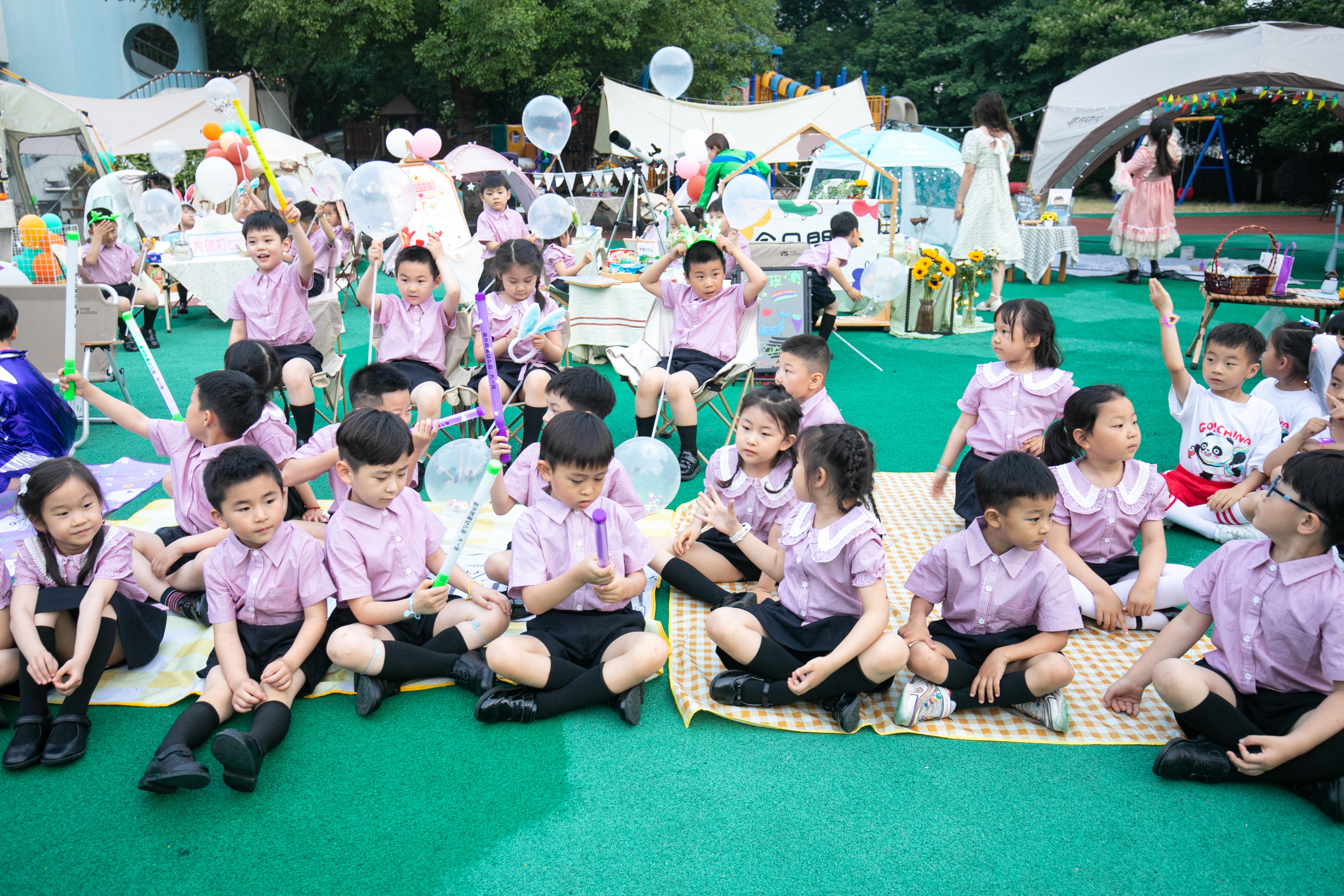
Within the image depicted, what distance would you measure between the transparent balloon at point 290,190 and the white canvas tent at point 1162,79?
371 inches

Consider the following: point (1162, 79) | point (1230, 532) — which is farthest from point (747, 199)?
point (1162, 79)

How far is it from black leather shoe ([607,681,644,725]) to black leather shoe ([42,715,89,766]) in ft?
4.70

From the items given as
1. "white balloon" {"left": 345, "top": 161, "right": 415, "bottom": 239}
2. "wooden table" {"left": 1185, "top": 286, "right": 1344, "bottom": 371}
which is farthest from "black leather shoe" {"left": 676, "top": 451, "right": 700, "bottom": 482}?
"wooden table" {"left": 1185, "top": 286, "right": 1344, "bottom": 371}

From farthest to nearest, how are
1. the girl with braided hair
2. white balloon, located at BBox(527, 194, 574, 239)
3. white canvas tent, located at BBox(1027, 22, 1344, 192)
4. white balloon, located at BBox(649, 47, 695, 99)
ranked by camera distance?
white canvas tent, located at BBox(1027, 22, 1344, 192)
white balloon, located at BBox(649, 47, 695, 99)
white balloon, located at BBox(527, 194, 574, 239)
the girl with braided hair

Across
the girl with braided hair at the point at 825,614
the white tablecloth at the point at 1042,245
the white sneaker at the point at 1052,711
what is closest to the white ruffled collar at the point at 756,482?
the girl with braided hair at the point at 825,614

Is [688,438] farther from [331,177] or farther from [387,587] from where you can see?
[331,177]

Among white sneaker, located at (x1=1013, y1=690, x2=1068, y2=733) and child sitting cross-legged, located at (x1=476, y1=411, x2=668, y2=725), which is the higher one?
child sitting cross-legged, located at (x1=476, y1=411, x2=668, y2=725)

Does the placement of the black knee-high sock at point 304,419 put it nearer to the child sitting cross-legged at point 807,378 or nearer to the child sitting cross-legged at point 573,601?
the child sitting cross-legged at point 573,601

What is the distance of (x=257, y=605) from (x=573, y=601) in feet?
2.94

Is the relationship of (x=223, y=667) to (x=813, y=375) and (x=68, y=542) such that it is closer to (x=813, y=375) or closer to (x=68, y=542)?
(x=68, y=542)

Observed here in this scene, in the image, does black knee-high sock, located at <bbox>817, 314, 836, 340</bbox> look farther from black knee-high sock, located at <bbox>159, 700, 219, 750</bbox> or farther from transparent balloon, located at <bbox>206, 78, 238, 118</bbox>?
black knee-high sock, located at <bbox>159, 700, 219, 750</bbox>

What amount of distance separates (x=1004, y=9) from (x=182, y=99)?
786 inches

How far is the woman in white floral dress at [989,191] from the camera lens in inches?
331

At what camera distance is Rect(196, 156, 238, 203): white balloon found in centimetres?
629
